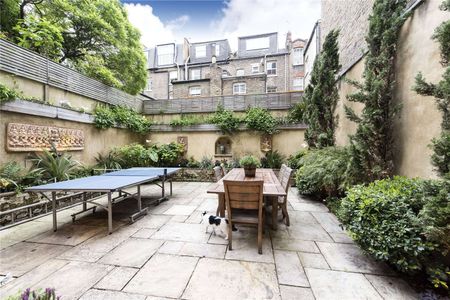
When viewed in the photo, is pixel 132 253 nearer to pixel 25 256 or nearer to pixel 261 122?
pixel 25 256

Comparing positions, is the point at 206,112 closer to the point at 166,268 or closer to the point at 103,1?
the point at 103,1

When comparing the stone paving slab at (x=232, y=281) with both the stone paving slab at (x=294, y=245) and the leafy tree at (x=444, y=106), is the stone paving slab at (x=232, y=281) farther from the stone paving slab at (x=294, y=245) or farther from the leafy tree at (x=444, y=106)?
the leafy tree at (x=444, y=106)

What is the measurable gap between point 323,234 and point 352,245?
38 cm

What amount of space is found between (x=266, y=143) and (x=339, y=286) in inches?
224

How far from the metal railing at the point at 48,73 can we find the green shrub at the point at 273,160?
6.06 metres

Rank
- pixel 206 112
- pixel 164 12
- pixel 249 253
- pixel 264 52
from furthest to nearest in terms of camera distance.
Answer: pixel 264 52 → pixel 206 112 → pixel 164 12 → pixel 249 253

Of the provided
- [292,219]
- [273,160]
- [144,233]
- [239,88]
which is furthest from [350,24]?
[239,88]

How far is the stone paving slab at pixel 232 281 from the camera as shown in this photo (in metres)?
1.60

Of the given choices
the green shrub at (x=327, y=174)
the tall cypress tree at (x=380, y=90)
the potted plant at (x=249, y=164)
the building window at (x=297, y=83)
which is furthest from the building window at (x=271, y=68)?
the potted plant at (x=249, y=164)

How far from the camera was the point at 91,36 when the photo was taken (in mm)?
7262

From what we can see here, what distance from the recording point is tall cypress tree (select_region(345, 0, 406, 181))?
2816 millimetres

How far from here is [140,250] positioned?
2326mm

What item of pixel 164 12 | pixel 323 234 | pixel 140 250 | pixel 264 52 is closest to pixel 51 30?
pixel 164 12

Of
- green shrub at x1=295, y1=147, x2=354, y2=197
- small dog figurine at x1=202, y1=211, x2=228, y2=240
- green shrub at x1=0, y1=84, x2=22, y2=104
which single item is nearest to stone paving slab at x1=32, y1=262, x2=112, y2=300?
small dog figurine at x1=202, y1=211, x2=228, y2=240
